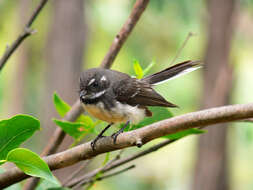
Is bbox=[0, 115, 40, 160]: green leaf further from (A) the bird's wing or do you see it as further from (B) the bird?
(A) the bird's wing

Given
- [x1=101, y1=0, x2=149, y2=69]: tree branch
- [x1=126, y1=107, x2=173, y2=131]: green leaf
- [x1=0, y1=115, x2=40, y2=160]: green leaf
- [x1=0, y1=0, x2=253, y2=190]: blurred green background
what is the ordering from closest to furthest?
[x1=0, y1=115, x2=40, y2=160]: green leaf → [x1=126, y1=107, x2=173, y2=131]: green leaf → [x1=101, y1=0, x2=149, y2=69]: tree branch → [x1=0, y1=0, x2=253, y2=190]: blurred green background

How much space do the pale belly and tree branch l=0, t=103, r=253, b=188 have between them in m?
0.86

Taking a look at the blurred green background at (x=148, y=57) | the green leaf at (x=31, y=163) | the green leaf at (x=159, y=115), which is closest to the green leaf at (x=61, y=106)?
the green leaf at (x=159, y=115)

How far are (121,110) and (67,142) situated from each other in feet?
7.24

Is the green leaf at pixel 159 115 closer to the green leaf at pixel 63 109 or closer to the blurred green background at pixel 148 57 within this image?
the green leaf at pixel 63 109

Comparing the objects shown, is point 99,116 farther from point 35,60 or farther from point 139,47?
point 35,60

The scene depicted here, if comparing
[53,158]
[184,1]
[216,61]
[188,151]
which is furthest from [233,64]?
[53,158]

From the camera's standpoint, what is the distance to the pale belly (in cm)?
250

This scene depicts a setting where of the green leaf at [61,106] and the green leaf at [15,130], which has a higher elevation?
the green leaf at [61,106]

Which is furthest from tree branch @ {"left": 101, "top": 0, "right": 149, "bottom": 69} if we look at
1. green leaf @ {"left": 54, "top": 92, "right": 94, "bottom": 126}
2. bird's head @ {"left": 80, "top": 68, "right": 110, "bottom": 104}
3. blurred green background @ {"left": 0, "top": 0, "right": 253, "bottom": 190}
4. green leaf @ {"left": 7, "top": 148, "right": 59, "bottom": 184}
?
blurred green background @ {"left": 0, "top": 0, "right": 253, "bottom": 190}

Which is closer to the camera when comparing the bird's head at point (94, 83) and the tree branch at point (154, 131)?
the tree branch at point (154, 131)

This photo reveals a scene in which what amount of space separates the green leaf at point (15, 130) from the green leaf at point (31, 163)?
0.51ft

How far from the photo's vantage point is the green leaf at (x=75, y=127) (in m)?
1.73

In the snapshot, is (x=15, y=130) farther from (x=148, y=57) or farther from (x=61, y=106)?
(x=148, y=57)
